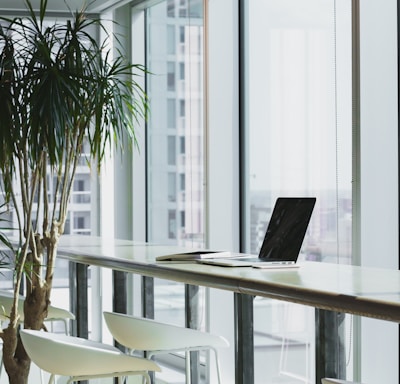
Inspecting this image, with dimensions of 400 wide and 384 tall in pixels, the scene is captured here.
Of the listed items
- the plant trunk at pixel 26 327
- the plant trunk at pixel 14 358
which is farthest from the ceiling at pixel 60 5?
the plant trunk at pixel 14 358

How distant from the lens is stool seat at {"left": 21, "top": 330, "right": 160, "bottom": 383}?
260cm

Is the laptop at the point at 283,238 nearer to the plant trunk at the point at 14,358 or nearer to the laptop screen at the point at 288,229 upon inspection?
the laptop screen at the point at 288,229

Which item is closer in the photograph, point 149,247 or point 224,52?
point 149,247

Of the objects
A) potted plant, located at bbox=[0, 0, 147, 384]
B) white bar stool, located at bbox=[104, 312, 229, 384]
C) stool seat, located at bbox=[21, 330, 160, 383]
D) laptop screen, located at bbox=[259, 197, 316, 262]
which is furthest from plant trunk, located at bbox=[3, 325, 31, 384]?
laptop screen, located at bbox=[259, 197, 316, 262]

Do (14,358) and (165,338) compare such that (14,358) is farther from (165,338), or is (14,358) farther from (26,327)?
(165,338)

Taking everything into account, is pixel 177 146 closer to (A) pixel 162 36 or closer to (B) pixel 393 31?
(A) pixel 162 36

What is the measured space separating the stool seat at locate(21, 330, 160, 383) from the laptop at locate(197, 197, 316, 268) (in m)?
0.49

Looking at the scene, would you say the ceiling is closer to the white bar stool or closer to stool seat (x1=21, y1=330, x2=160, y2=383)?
the white bar stool

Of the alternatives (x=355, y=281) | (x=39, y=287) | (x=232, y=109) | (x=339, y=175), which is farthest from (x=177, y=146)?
(x=355, y=281)

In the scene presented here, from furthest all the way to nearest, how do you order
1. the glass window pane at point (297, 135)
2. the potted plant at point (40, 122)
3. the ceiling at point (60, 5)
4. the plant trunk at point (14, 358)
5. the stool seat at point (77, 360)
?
the ceiling at point (60, 5), the glass window pane at point (297, 135), the plant trunk at point (14, 358), the potted plant at point (40, 122), the stool seat at point (77, 360)

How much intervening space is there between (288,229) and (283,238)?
0.13 ft

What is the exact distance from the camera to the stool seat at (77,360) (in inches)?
102

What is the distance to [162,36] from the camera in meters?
5.77

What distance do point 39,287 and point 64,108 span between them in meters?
0.77
